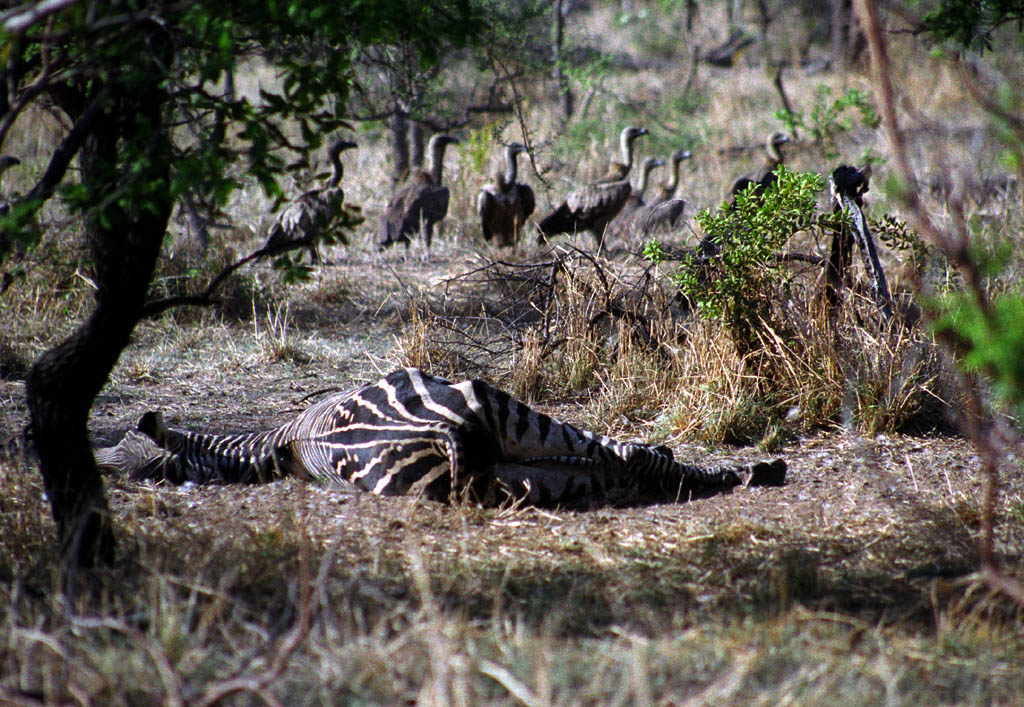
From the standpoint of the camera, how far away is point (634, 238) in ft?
35.7

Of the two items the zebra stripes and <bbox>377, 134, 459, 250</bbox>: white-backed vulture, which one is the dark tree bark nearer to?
the zebra stripes

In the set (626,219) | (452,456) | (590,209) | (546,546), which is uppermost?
(590,209)

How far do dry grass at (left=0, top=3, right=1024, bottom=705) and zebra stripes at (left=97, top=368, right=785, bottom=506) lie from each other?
16 cm

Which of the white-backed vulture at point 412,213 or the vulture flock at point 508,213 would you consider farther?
the white-backed vulture at point 412,213

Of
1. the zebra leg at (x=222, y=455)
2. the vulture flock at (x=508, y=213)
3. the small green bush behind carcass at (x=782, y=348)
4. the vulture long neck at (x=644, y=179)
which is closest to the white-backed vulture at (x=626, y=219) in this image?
the vulture flock at (x=508, y=213)

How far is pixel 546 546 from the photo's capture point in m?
4.27

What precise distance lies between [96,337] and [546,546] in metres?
1.98

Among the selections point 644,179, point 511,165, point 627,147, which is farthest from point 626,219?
point 627,147

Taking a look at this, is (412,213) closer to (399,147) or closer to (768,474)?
(399,147)

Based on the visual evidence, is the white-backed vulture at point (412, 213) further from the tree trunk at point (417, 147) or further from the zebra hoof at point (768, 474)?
the zebra hoof at point (768, 474)

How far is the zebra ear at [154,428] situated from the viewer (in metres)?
5.26

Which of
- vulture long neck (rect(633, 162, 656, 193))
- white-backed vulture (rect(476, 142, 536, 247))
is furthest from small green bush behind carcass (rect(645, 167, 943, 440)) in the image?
vulture long neck (rect(633, 162, 656, 193))

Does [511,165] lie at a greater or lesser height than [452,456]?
greater

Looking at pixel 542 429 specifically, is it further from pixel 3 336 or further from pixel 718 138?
pixel 718 138
